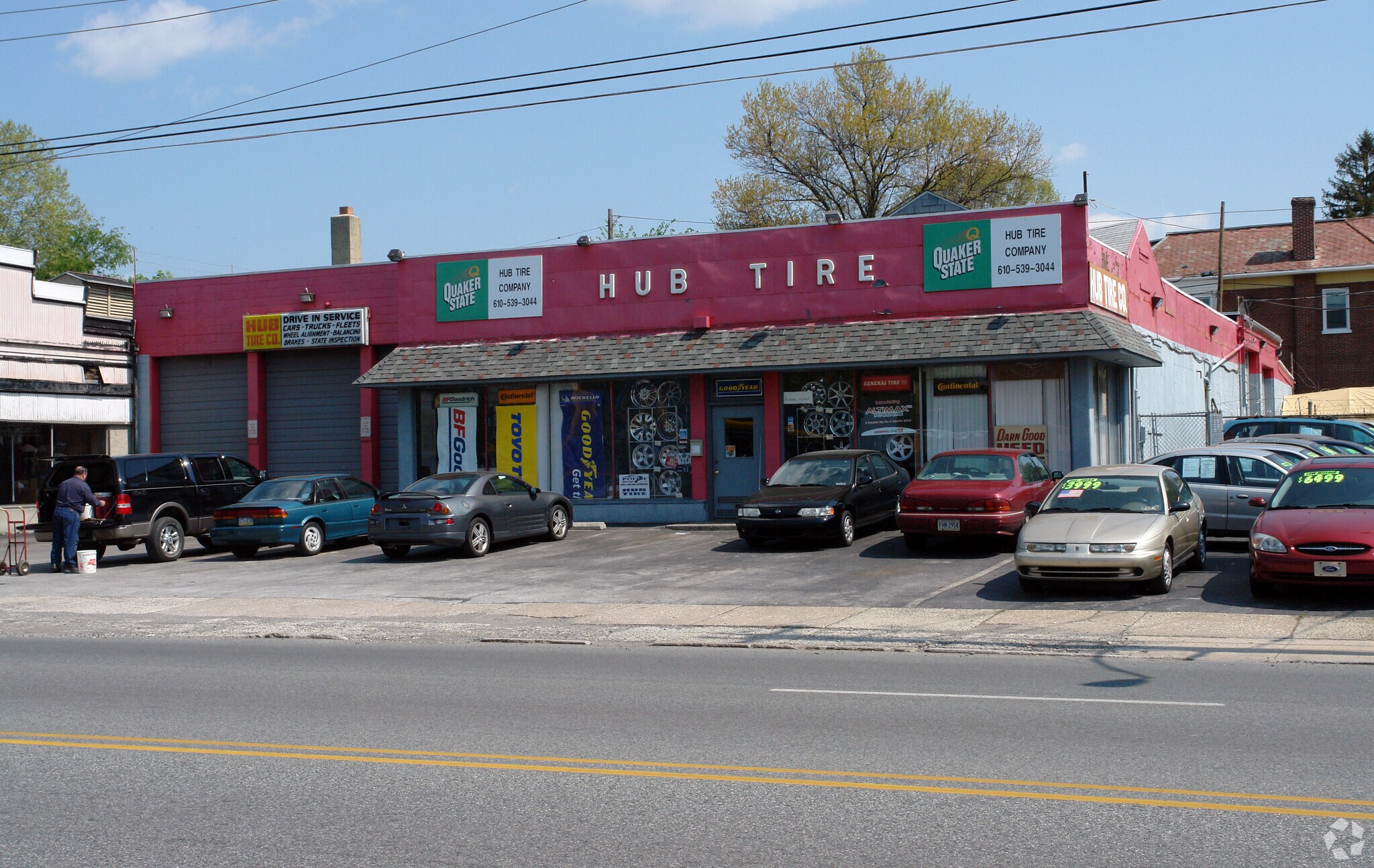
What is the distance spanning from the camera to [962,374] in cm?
Answer: 2206

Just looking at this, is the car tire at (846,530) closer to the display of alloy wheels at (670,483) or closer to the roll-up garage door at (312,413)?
the display of alloy wheels at (670,483)

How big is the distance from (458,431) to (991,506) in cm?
1269

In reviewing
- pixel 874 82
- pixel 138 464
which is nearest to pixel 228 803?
pixel 138 464

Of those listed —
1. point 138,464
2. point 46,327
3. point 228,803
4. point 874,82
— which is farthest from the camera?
point 874,82

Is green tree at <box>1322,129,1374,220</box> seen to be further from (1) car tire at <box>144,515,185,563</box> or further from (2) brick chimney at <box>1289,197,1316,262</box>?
(1) car tire at <box>144,515,185,563</box>

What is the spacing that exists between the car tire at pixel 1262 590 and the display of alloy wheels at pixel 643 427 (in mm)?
12852

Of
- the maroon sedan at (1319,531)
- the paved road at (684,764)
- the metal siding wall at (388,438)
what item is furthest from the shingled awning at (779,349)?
the paved road at (684,764)

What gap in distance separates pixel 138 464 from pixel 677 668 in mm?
14028

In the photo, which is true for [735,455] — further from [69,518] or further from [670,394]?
[69,518]

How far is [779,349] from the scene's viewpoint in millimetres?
22797

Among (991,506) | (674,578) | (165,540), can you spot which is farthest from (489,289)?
(991,506)

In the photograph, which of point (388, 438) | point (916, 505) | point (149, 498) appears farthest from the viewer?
point (388, 438)

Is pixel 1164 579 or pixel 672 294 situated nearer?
pixel 1164 579

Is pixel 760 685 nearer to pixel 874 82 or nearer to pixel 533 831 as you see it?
pixel 533 831
